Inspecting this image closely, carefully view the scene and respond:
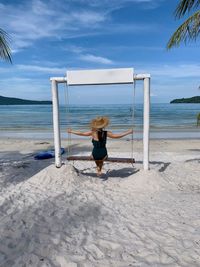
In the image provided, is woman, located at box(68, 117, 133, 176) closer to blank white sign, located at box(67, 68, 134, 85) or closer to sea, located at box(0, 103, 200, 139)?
sea, located at box(0, 103, 200, 139)

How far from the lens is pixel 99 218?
4.69 meters

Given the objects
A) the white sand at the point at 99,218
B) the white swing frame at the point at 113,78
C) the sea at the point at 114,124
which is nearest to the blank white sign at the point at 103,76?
the white swing frame at the point at 113,78

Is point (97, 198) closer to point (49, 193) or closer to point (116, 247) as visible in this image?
point (49, 193)

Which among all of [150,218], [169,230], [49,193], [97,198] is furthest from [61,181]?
[169,230]

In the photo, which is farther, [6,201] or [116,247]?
[6,201]

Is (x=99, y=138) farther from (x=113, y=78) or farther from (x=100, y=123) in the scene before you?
(x=113, y=78)

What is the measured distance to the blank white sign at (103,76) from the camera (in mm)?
6660

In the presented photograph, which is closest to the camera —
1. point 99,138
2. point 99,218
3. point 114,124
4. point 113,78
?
point 99,218

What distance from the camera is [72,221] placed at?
454 cm

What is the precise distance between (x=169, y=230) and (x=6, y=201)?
3.09 metres

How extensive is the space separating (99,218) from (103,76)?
3439 millimetres

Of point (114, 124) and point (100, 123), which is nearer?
point (100, 123)

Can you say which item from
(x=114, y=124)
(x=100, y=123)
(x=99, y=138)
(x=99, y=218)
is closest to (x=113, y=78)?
(x=100, y=123)

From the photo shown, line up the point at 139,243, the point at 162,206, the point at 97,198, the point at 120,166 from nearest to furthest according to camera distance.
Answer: the point at 139,243
the point at 162,206
the point at 97,198
the point at 120,166
